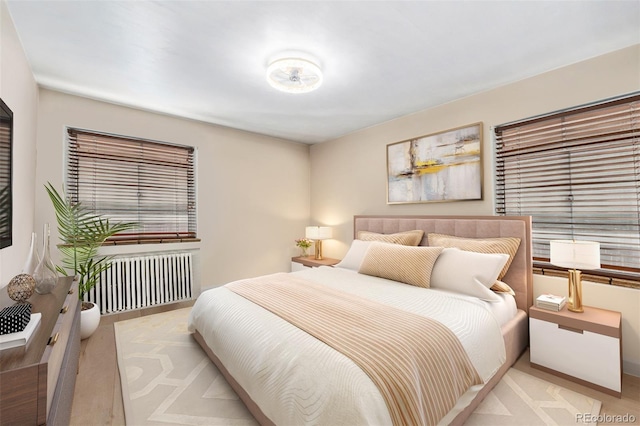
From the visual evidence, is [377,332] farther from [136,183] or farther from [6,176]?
[136,183]

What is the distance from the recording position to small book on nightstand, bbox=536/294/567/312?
2.16 metres

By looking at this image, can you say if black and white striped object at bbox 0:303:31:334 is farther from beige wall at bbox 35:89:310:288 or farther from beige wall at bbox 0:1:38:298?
beige wall at bbox 35:89:310:288

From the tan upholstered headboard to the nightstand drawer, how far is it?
378mm

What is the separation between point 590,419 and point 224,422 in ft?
7.00

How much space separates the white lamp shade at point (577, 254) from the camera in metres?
2.01

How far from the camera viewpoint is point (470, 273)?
7.68ft

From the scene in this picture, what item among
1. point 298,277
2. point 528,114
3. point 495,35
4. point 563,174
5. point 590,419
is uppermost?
point 495,35

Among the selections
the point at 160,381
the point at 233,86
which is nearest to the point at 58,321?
the point at 160,381

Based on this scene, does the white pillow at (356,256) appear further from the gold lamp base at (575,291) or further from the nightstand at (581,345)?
the gold lamp base at (575,291)

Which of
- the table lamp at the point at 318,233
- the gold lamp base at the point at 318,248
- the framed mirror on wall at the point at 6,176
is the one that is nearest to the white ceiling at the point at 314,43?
the framed mirror on wall at the point at 6,176

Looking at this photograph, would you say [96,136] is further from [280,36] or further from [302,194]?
[302,194]

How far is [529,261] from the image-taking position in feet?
8.25

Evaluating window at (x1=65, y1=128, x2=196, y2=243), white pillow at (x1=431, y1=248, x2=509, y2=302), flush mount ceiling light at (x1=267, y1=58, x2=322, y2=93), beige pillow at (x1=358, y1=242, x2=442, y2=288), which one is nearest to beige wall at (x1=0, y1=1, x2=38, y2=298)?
window at (x1=65, y1=128, x2=196, y2=243)

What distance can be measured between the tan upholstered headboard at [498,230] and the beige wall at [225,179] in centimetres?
194
